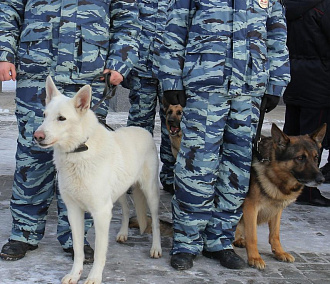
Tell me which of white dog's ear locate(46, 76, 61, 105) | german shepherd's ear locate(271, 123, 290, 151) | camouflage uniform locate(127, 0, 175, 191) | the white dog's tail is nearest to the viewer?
white dog's ear locate(46, 76, 61, 105)

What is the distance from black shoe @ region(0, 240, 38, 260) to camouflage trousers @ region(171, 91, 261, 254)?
39.8 inches

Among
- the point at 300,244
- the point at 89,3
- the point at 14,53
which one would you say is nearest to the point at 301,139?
→ the point at 300,244

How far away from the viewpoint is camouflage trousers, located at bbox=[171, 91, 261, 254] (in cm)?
352

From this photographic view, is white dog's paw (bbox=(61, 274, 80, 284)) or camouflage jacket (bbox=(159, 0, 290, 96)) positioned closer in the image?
white dog's paw (bbox=(61, 274, 80, 284))

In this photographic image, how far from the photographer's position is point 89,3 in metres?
3.44

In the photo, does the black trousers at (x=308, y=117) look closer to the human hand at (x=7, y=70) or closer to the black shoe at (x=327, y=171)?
the black shoe at (x=327, y=171)

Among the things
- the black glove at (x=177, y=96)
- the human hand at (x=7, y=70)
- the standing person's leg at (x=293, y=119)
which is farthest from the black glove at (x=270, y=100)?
the standing person's leg at (x=293, y=119)

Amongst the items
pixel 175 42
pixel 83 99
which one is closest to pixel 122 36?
pixel 175 42

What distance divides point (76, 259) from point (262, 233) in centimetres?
179

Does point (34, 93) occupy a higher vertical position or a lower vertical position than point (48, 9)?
lower

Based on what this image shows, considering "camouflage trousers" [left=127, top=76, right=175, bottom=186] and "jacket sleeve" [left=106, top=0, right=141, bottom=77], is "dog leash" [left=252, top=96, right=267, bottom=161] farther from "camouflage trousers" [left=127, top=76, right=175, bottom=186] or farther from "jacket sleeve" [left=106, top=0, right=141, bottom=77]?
"camouflage trousers" [left=127, top=76, right=175, bottom=186]

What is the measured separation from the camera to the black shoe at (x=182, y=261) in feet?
11.6

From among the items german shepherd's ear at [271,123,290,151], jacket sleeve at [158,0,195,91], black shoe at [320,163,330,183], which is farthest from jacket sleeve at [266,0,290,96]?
black shoe at [320,163,330,183]

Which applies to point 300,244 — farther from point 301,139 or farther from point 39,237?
point 39,237
